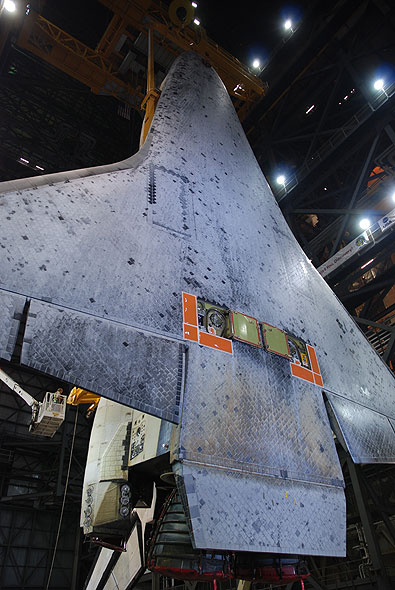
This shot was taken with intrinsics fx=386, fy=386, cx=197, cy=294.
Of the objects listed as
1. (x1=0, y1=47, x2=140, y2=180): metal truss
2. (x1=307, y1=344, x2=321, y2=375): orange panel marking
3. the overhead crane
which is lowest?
(x1=307, y1=344, x2=321, y2=375): orange panel marking

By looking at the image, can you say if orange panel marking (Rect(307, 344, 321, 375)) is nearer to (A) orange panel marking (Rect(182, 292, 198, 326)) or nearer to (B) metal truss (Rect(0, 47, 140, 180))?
(A) orange panel marking (Rect(182, 292, 198, 326))

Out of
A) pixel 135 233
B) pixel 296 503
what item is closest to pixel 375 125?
pixel 135 233

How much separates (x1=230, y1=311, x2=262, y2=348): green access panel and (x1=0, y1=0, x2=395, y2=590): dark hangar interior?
6.05m

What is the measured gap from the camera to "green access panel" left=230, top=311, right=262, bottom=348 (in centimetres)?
294

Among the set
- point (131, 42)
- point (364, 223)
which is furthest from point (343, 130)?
point (131, 42)

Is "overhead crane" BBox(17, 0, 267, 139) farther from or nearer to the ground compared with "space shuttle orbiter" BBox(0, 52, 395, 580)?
farther from the ground

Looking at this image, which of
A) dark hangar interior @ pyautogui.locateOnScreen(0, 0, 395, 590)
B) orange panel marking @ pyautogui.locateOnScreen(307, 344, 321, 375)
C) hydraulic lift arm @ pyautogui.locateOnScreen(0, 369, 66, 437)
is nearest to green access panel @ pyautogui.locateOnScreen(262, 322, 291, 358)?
orange panel marking @ pyautogui.locateOnScreen(307, 344, 321, 375)

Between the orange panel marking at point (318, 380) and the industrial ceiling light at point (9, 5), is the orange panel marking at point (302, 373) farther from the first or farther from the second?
the industrial ceiling light at point (9, 5)

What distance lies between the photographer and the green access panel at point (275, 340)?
3129mm

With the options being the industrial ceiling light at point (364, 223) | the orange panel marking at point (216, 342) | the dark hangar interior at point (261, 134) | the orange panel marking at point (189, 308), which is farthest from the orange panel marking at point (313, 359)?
the industrial ceiling light at point (364, 223)

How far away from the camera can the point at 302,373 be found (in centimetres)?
323

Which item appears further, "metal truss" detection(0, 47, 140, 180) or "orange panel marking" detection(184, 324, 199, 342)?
"metal truss" detection(0, 47, 140, 180)

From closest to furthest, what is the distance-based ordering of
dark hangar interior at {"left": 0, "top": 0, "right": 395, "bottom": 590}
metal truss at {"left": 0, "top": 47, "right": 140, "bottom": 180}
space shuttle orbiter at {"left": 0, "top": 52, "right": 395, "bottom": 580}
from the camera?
space shuttle orbiter at {"left": 0, "top": 52, "right": 395, "bottom": 580} < dark hangar interior at {"left": 0, "top": 0, "right": 395, "bottom": 590} < metal truss at {"left": 0, "top": 47, "right": 140, "bottom": 180}

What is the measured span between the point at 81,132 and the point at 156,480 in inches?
530
